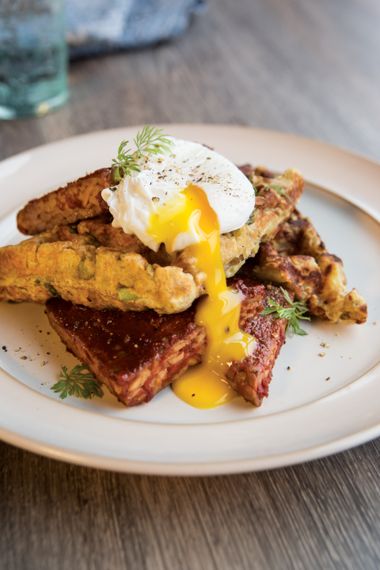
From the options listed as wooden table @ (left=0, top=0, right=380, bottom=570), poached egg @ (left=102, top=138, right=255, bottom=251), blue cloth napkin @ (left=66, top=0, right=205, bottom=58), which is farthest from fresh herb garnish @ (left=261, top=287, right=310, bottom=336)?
blue cloth napkin @ (left=66, top=0, right=205, bottom=58)

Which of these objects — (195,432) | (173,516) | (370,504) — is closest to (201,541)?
(173,516)

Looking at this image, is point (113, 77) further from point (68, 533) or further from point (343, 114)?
point (68, 533)

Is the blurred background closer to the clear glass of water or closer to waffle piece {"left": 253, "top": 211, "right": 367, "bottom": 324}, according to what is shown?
the clear glass of water

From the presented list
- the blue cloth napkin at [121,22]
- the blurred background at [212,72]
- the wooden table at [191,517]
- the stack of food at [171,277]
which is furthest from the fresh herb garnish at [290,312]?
the blue cloth napkin at [121,22]

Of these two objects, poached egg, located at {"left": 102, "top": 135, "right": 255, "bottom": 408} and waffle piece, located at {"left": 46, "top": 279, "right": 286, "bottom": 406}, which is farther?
poached egg, located at {"left": 102, "top": 135, "right": 255, "bottom": 408}

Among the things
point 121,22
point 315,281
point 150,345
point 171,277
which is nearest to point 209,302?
point 171,277

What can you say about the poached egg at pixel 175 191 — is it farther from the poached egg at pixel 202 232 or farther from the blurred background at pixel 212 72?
the blurred background at pixel 212 72
